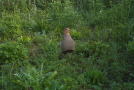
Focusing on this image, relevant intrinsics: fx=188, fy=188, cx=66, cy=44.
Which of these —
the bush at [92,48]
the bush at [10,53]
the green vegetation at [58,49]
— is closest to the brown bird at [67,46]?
the green vegetation at [58,49]

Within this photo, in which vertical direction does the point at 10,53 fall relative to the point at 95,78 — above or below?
above

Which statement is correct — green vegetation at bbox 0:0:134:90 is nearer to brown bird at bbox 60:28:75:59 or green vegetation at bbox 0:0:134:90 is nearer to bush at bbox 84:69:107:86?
bush at bbox 84:69:107:86

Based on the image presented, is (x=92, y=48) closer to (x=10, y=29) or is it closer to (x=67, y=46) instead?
(x=67, y=46)

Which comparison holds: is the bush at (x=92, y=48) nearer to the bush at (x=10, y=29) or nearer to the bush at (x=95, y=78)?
the bush at (x=95, y=78)

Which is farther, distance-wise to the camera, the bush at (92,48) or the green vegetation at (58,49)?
the bush at (92,48)

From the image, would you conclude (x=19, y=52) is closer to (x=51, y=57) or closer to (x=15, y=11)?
(x=51, y=57)

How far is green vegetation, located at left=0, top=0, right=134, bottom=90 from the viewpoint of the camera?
336cm

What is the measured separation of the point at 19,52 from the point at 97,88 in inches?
77.5

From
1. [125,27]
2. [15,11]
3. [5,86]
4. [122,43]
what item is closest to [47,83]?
[5,86]

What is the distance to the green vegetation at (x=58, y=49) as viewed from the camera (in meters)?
3.36

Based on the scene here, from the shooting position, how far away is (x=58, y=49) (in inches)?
182

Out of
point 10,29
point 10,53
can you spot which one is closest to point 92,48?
point 10,53

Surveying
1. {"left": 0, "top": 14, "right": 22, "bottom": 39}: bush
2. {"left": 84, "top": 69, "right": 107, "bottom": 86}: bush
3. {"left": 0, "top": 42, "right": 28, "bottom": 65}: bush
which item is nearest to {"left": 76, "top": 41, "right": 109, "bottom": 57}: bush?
{"left": 84, "top": 69, "right": 107, "bottom": 86}: bush

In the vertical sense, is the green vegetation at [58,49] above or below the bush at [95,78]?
above
